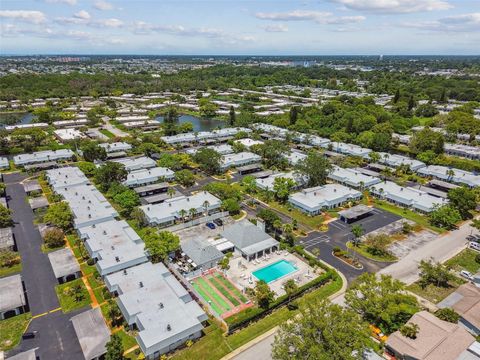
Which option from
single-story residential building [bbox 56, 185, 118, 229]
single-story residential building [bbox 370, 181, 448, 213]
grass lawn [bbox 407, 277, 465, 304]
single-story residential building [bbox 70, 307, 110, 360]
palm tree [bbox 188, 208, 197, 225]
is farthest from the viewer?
single-story residential building [bbox 370, 181, 448, 213]

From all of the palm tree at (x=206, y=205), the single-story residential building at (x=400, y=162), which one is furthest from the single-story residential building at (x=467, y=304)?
the single-story residential building at (x=400, y=162)

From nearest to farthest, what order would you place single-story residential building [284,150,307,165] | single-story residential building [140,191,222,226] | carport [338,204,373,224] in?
single-story residential building [140,191,222,226] → carport [338,204,373,224] → single-story residential building [284,150,307,165]

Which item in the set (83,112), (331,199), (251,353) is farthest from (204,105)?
(251,353)

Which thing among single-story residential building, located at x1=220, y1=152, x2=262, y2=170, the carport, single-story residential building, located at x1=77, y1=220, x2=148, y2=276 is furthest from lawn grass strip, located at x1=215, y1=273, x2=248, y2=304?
single-story residential building, located at x1=220, y1=152, x2=262, y2=170

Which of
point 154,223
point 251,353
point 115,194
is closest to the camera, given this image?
point 251,353

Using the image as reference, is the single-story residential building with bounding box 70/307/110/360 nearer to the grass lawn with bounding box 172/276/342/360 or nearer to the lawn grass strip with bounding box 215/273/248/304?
the grass lawn with bounding box 172/276/342/360

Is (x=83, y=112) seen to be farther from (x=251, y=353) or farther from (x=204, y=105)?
(x=251, y=353)

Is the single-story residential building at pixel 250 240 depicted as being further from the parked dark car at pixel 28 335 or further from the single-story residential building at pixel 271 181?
the parked dark car at pixel 28 335

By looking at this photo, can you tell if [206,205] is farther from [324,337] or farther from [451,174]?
[451,174]
